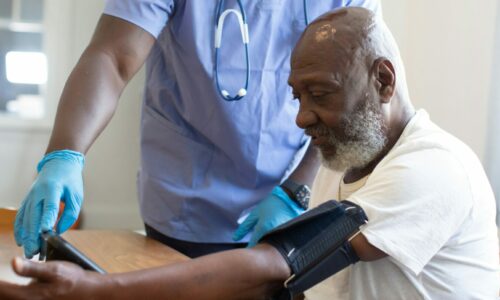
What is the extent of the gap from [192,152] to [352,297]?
0.60 meters

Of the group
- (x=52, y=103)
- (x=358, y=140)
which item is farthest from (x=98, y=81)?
(x=52, y=103)

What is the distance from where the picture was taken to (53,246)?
988mm

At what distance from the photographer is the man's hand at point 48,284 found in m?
0.85

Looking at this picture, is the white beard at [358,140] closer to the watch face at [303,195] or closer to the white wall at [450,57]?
the watch face at [303,195]

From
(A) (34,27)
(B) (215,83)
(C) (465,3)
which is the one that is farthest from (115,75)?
(A) (34,27)

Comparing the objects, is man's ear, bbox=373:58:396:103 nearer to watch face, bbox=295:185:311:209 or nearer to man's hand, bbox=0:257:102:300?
watch face, bbox=295:185:311:209

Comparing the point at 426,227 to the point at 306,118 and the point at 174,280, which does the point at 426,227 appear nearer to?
the point at 306,118

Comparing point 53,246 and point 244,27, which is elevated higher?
point 244,27

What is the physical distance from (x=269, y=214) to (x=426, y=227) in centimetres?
47

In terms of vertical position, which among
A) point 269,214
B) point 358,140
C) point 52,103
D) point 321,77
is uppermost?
point 321,77

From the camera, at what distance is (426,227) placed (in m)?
1.13

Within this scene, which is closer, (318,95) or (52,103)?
(318,95)

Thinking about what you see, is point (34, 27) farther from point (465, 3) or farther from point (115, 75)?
point (115, 75)

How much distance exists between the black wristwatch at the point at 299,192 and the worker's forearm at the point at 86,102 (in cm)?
43
